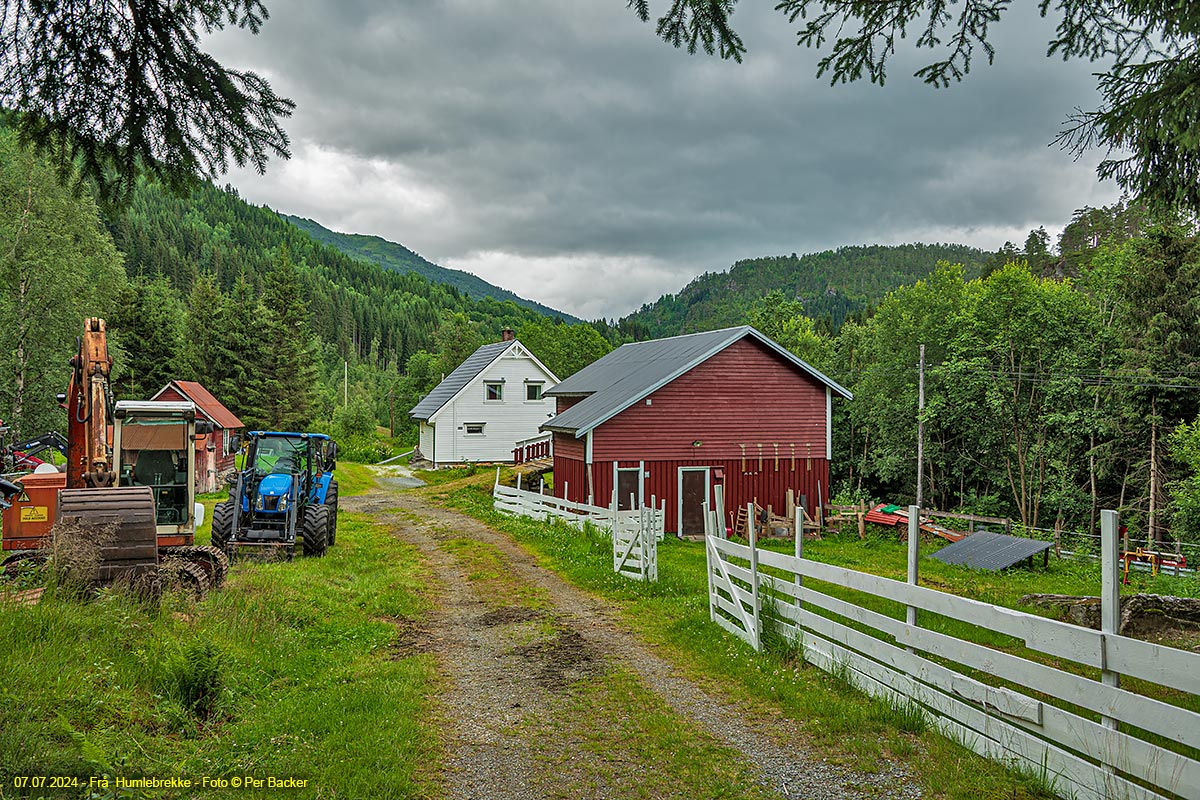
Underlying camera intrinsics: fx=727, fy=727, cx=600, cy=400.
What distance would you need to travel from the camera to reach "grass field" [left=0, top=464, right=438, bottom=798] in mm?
4973

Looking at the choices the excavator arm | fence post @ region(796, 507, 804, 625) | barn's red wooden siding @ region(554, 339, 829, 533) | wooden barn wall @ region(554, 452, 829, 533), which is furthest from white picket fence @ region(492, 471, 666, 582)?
the excavator arm

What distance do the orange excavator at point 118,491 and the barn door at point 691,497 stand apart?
1605 centimetres

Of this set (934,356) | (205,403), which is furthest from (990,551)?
(205,403)

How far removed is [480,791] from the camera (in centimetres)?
525

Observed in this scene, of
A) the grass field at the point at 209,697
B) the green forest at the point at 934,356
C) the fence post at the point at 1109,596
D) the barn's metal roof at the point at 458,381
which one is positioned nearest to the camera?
the fence post at the point at 1109,596

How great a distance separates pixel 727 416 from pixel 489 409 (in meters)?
20.6

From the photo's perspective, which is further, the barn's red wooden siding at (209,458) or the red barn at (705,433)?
the barn's red wooden siding at (209,458)

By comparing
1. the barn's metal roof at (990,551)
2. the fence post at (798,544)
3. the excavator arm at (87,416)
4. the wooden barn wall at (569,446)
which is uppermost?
the excavator arm at (87,416)

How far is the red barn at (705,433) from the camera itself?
2497cm

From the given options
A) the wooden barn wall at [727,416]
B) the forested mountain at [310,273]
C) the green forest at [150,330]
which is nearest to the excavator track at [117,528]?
the green forest at [150,330]

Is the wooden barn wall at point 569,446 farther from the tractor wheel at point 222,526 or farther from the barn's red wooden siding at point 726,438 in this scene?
the tractor wheel at point 222,526

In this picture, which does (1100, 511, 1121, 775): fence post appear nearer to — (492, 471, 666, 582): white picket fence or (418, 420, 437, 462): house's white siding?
(492, 471, 666, 582): white picket fence

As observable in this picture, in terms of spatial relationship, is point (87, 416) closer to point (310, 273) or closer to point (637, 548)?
point (637, 548)

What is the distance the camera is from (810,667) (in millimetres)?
7848
